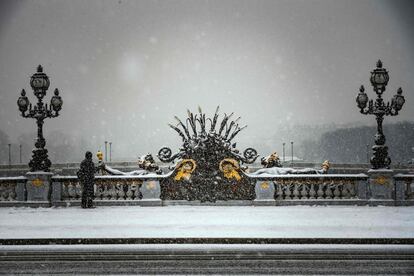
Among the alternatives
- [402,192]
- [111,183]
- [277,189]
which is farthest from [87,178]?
[402,192]

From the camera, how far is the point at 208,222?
53.3 ft

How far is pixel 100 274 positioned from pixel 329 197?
13.4m

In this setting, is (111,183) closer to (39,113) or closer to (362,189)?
(39,113)

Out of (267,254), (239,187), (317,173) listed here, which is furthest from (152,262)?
(317,173)

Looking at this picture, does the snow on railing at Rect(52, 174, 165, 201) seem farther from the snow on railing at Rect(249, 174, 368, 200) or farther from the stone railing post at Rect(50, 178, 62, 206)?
the snow on railing at Rect(249, 174, 368, 200)

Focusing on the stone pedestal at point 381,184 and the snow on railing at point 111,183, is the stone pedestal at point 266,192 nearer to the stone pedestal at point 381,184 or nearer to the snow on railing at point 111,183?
the stone pedestal at point 381,184

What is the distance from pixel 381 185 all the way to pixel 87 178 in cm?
960

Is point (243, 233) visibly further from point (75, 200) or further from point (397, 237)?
point (75, 200)

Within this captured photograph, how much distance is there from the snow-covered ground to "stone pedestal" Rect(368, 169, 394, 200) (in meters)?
0.80

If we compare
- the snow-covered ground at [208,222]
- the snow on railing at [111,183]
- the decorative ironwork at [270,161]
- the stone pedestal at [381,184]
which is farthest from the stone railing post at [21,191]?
the stone pedestal at [381,184]

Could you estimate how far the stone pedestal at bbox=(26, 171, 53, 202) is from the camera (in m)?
21.7

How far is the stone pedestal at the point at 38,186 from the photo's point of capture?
21656 millimetres

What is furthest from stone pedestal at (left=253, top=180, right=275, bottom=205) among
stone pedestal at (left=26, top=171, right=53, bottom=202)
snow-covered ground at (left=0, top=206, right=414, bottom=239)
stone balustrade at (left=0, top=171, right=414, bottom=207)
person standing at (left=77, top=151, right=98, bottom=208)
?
stone pedestal at (left=26, top=171, right=53, bottom=202)

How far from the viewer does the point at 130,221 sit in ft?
55.2
